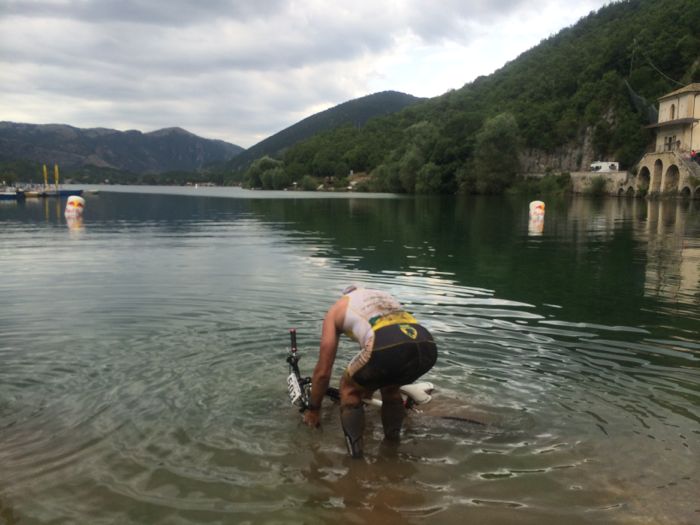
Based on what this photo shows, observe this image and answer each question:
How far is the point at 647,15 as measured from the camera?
138 m

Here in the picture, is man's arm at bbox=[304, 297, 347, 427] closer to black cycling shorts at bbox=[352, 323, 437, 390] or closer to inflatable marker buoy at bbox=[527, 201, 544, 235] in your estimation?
black cycling shorts at bbox=[352, 323, 437, 390]

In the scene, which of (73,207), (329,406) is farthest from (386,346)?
(73,207)

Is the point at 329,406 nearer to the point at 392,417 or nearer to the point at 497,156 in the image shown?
the point at 392,417

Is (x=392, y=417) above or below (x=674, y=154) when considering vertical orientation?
below

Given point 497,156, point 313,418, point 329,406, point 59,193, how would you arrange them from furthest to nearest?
point 497,156
point 59,193
point 329,406
point 313,418

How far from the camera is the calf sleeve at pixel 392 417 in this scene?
20.8 feet

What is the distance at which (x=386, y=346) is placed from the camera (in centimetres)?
560

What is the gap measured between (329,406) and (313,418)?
84 cm

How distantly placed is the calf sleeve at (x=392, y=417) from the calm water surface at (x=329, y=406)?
19 cm

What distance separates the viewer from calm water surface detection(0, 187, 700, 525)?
5133 mm

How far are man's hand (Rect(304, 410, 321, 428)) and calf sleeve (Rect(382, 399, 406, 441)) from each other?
819mm

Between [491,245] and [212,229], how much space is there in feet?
65.2

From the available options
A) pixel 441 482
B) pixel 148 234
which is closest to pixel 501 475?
pixel 441 482

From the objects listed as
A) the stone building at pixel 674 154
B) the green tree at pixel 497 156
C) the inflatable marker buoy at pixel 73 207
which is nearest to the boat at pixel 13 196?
the inflatable marker buoy at pixel 73 207
